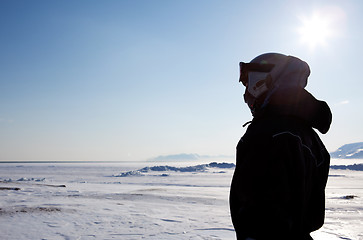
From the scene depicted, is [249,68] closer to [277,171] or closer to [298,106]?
[298,106]

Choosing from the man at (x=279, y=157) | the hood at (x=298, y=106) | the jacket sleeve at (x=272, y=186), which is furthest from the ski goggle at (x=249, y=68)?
the jacket sleeve at (x=272, y=186)

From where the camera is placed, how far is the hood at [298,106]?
121cm

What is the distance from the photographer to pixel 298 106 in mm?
1220

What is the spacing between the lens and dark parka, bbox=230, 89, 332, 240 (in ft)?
3.33

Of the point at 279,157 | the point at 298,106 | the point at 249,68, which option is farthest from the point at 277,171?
the point at 249,68

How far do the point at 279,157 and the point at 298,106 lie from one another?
0.31m

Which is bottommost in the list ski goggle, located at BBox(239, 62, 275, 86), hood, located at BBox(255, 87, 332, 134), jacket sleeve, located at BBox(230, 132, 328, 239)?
jacket sleeve, located at BBox(230, 132, 328, 239)

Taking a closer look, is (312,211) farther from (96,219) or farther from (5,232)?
(96,219)

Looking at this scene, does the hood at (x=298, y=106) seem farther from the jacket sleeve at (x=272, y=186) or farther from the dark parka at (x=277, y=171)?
the jacket sleeve at (x=272, y=186)

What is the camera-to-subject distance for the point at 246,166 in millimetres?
1094

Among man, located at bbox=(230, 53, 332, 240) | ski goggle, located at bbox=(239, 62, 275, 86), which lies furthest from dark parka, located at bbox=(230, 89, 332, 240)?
ski goggle, located at bbox=(239, 62, 275, 86)

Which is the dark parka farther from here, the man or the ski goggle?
the ski goggle

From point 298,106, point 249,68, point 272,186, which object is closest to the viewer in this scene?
point 272,186

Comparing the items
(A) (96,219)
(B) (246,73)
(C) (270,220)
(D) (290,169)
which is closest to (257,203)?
(C) (270,220)
